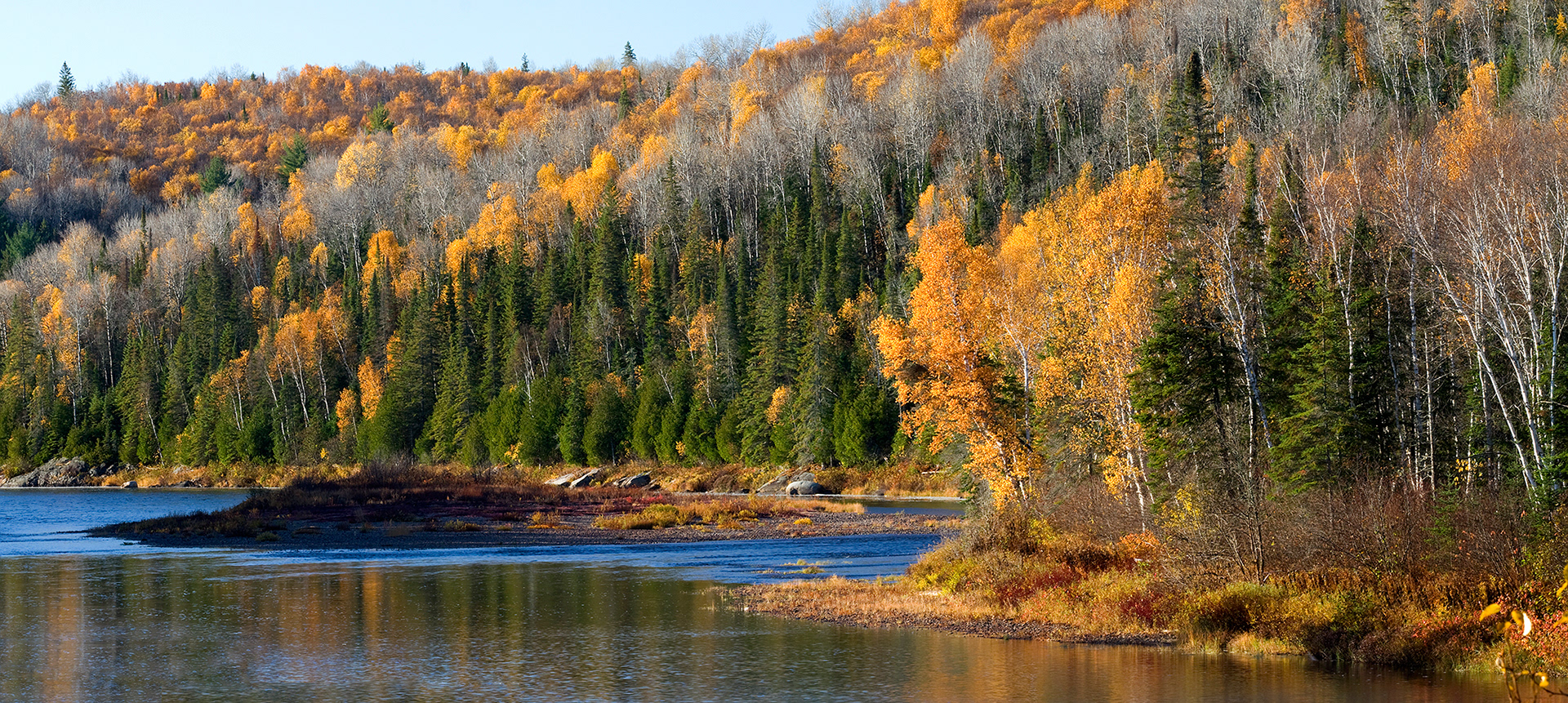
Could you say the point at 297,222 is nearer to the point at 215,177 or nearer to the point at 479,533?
the point at 215,177

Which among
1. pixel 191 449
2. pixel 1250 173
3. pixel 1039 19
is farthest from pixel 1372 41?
pixel 191 449

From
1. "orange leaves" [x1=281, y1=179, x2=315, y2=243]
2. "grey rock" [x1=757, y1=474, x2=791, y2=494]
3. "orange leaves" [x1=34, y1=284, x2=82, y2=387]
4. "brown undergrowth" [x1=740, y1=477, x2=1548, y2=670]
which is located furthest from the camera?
"orange leaves" [x1=281, y1=179, x2=315, y2=243]

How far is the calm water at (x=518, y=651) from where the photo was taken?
1997cm

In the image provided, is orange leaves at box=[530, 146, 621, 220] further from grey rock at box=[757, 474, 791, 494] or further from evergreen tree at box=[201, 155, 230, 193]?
evergreen tree at box=[201, 155, 230, 193]

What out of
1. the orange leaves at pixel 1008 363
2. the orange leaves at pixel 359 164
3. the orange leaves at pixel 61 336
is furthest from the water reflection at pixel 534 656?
the orange leaves at pixel 359 164

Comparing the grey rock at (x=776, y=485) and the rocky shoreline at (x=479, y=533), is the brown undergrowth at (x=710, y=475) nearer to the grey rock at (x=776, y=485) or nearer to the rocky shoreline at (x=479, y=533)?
the grey rock at (x=776, y=485)

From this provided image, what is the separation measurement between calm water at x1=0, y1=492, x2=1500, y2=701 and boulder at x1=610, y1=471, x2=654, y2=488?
47.6 m

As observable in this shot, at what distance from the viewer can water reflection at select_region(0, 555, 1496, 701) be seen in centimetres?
1992

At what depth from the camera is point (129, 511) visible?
7344 cm

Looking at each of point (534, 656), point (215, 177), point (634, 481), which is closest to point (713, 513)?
point (634, 481)

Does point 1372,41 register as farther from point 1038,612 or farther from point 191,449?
point 191,449

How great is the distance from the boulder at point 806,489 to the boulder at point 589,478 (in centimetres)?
1621

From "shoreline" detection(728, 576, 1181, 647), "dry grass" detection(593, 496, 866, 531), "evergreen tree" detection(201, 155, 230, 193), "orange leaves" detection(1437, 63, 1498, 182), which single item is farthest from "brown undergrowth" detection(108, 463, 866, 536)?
"evergreen tree" detection(201, 155, 230, 193)

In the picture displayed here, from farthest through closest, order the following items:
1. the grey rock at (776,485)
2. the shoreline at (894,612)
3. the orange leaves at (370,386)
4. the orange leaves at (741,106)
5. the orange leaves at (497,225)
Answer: the orange leaves at (741,106) → the orange leaves at (497,225) → the orange leaves at (370,386) → the grey rock at (776,485) → the shoreline at (894,612)
